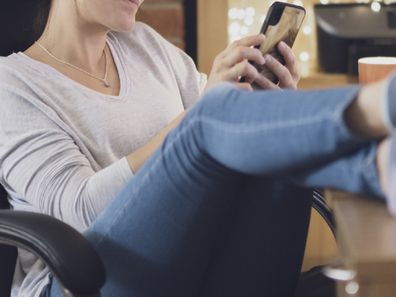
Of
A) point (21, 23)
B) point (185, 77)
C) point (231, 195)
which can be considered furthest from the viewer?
point (185, 77)

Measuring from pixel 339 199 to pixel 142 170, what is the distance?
0.32 meters

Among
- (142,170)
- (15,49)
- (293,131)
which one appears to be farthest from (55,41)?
(293,131)

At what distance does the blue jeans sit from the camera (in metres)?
0.73

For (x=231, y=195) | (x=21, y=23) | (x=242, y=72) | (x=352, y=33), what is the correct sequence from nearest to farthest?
(x=231, y=195) → (x=242, y=72) → (x=21, y=23) → (x=352, y=33)

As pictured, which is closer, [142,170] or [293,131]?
[293,131]

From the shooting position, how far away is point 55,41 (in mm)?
1379

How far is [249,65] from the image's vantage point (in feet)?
3.69

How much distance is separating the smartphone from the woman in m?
0.02

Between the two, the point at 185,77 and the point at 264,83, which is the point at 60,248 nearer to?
the point at 264,83

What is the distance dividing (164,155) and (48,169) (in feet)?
0.88

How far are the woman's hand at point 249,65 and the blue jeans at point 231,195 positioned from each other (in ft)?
0.61

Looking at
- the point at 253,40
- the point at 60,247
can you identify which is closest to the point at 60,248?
the point at 60,247

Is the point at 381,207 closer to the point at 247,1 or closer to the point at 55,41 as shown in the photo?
the point at 55,41

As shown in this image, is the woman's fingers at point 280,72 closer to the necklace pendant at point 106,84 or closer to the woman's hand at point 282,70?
the woman's hand at point 282,70
